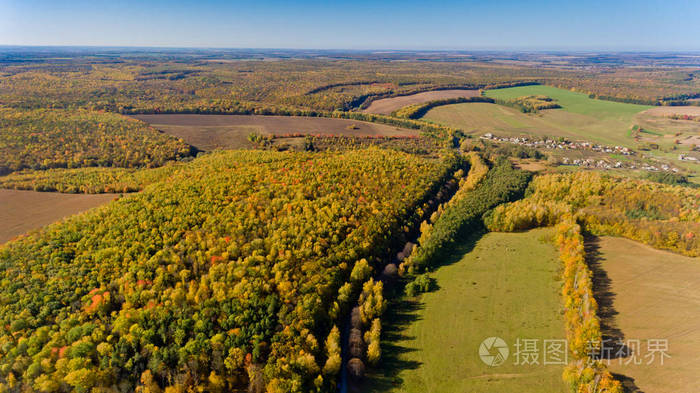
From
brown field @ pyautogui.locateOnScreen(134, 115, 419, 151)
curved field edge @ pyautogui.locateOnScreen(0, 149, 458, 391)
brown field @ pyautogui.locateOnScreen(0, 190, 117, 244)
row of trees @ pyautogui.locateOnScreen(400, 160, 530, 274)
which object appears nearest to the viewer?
curved field edge @ pyautogui.locateOnScreen(0, 149, 458, 391)

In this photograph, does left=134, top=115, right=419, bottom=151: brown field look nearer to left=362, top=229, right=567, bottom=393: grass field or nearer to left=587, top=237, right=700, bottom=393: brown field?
left=362, top=229, right=567, bottom=393: grass field

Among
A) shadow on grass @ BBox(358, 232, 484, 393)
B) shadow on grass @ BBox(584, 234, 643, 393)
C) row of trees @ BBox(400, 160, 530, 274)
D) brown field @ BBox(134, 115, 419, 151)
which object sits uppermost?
brown field @ BBox(134, 115, 419, 151)

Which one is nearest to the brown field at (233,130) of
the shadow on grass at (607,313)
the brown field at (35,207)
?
the brown field at (35,207)

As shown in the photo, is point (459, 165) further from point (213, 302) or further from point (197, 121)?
point (197, 121)

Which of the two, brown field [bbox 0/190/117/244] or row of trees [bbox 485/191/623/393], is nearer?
row of trees [bbox 485/191/623/393]

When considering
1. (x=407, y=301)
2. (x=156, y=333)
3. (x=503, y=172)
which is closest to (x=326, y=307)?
(x=407, y=301)

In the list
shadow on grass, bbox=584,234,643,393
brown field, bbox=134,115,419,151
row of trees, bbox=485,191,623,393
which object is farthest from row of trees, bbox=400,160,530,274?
brown field, bbox=134,115,419,151
